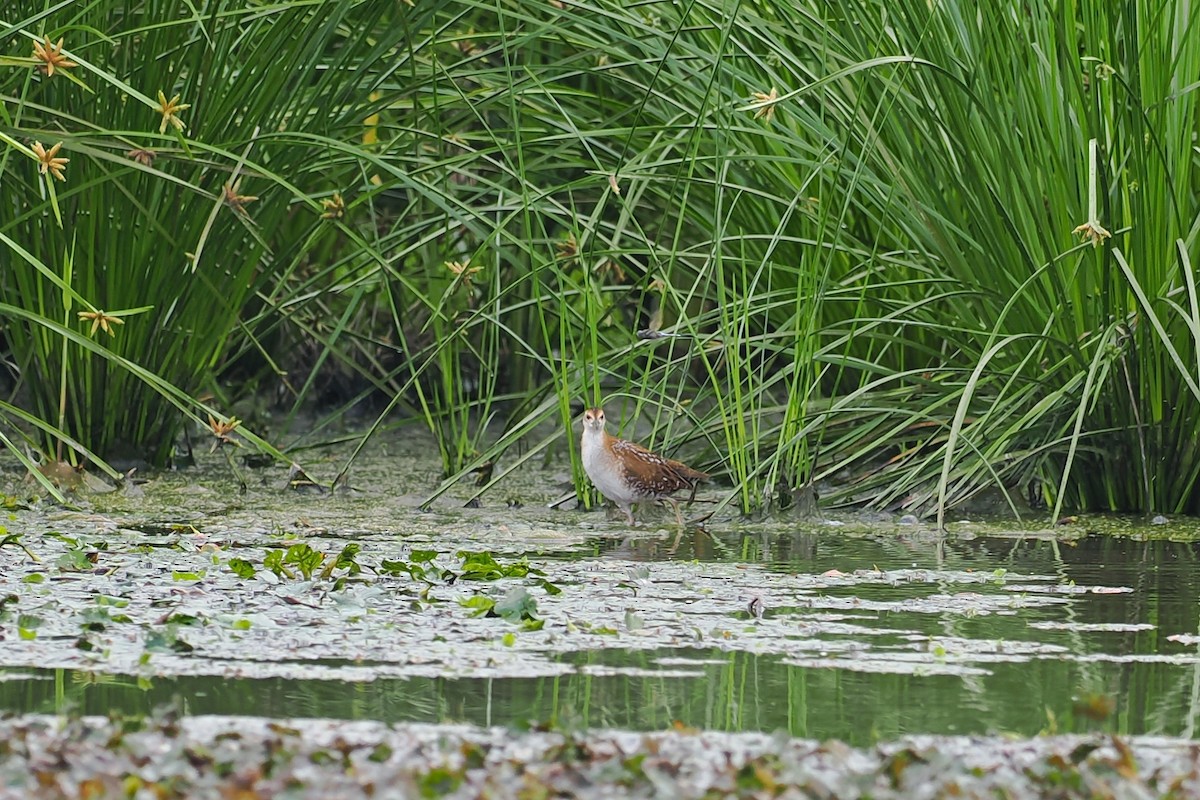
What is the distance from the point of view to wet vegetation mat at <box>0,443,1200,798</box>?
10.5 ft

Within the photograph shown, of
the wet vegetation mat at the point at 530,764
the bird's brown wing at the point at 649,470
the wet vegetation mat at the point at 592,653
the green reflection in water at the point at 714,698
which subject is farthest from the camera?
the bird's brown wing at the point at 649,470

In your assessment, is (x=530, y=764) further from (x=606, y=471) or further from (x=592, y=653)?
(x=606, y=471)

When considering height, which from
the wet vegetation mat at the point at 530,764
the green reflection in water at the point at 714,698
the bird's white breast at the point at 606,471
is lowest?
the wet vegetation mat at the point at 530,764

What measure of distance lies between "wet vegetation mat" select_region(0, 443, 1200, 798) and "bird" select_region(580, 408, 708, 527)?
23 cm

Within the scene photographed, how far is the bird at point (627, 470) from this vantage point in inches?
253

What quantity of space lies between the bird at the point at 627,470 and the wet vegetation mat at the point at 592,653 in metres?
0.23

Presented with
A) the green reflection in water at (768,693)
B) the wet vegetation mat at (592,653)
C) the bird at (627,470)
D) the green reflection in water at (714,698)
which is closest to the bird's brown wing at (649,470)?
the bird at (627,470)

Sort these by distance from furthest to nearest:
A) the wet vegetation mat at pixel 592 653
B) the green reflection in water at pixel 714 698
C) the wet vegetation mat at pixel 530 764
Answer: the green reflection in water at pixel 714 698, the wet vegetation mat at pixel 592 653, the wet vegetation mat at pixel 530 764

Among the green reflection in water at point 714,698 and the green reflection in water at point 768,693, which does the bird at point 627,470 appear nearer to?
the green reflection in water at point 768,693

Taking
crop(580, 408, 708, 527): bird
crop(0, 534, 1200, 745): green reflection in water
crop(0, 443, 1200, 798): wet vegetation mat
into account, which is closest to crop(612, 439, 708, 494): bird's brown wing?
crop(580, 408, 708, 527): bird

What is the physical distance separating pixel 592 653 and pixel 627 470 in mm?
→ 2232

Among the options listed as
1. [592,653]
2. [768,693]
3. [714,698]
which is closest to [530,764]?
[714,698]

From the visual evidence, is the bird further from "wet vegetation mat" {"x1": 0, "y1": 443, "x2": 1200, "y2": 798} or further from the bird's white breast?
"wet vegetation mat" {"x1": 0, "y1": 443, "x2": 1200, "y2": 798}

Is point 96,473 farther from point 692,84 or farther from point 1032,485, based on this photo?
point 1032,485
